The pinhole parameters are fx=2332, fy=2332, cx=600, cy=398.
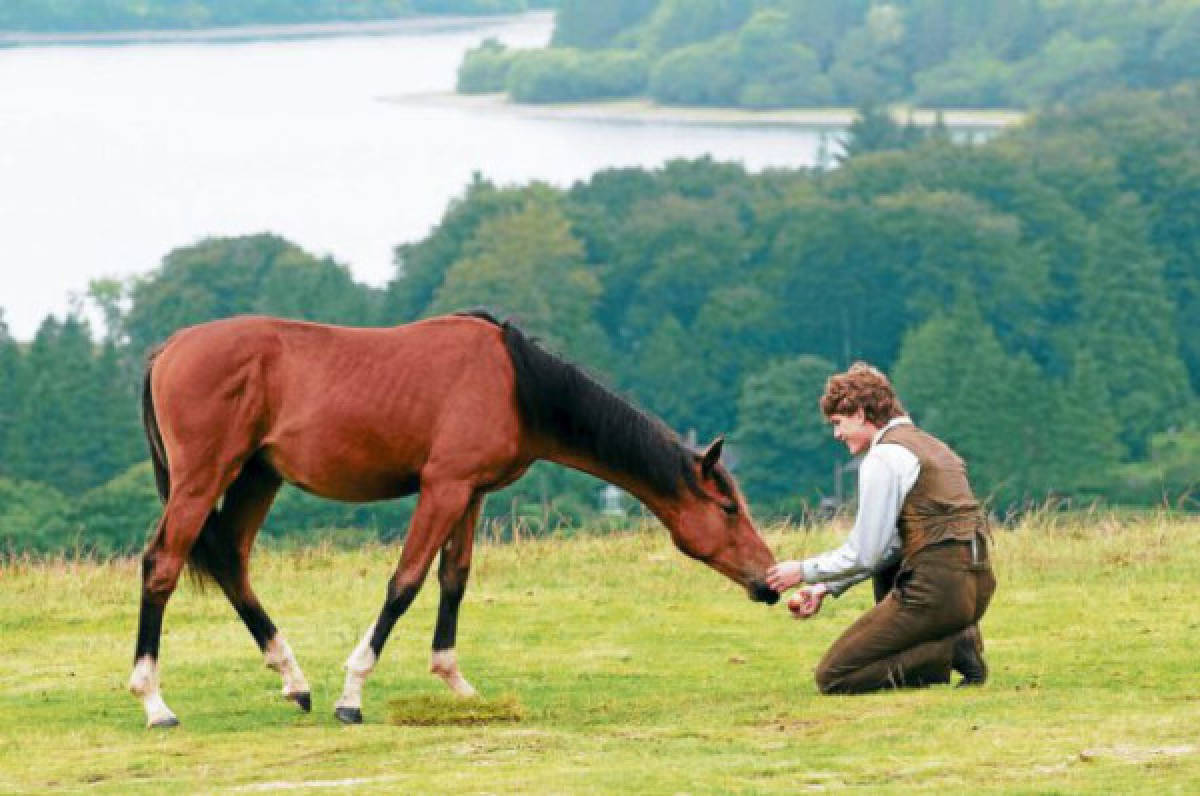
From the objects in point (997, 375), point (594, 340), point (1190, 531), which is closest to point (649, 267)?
point (594, 340)

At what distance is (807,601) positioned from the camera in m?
9.59

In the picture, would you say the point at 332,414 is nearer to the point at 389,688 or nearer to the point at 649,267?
the point at 389,688

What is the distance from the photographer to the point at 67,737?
363 inches

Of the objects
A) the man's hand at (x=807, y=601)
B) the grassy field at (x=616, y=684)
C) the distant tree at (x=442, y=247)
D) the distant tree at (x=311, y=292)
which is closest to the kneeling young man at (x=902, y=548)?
the man's hand at (x=807, y=601)

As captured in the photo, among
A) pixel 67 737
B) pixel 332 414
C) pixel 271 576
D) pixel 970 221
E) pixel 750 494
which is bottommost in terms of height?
pixel 750 494

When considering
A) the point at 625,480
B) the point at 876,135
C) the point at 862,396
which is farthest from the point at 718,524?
the point at 876,135

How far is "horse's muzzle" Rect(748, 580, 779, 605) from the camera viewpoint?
32.3 ft

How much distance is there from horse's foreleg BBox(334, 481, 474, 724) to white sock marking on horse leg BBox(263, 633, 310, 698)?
43 centimetres

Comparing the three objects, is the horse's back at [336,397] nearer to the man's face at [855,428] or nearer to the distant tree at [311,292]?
the man's face at [855,428]

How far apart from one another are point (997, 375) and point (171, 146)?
80518mm

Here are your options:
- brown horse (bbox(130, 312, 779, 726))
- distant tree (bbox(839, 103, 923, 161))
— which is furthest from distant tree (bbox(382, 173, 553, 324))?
brown horse (bbox(130, 312, 779, 726))

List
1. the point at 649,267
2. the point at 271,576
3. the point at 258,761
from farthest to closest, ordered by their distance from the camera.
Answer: the point at 649,267
the point at 271,576
the point at 258,761

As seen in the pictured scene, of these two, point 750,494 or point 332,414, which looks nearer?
point 332,414

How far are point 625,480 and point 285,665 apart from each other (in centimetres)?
165
